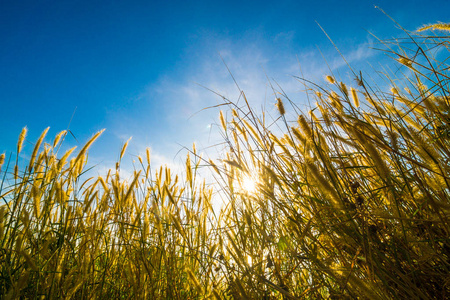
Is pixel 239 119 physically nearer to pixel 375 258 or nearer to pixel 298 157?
pixel 298 157

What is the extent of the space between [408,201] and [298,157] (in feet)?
1.54

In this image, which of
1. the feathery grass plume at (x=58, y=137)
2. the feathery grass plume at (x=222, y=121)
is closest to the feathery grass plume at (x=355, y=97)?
the feathery grass plume at (x=222, y=121)

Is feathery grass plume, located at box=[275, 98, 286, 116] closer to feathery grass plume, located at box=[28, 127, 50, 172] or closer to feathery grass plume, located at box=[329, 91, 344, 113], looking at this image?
feathery grass plume, located at box=[329, 91, 344, 113]

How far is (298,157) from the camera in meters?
1.21

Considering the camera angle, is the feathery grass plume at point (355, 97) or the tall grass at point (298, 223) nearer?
the tall grass at point (298, 223)

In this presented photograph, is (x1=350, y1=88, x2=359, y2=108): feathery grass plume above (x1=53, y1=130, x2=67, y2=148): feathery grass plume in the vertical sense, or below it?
below

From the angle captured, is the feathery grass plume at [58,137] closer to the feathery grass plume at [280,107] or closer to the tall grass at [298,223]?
the tall grass at [298,223]

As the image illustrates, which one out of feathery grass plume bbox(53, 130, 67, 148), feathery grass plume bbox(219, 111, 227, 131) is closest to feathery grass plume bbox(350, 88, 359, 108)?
feathery grass plume bbox(219, 111, 227, 131)

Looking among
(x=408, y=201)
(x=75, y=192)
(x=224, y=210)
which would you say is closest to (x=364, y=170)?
(x=408, y=201)

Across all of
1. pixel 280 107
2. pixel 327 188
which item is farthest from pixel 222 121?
pixel 327 188

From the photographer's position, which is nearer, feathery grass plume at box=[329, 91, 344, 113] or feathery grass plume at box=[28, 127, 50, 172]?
feathery grass plume at box=[329, 91, 344, 113]

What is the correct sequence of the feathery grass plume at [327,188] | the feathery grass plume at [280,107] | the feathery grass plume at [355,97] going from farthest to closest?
the feathery grass plume at [355,97]
the feathery grass plume at [280,107]
the feathery grass plume at [327,188]

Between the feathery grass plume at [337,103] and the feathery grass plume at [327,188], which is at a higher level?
the feathery grass plume at [337,103]

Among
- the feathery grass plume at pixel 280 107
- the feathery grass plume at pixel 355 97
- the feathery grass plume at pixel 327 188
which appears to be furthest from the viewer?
the feathery grass plume at pixel 355 97
